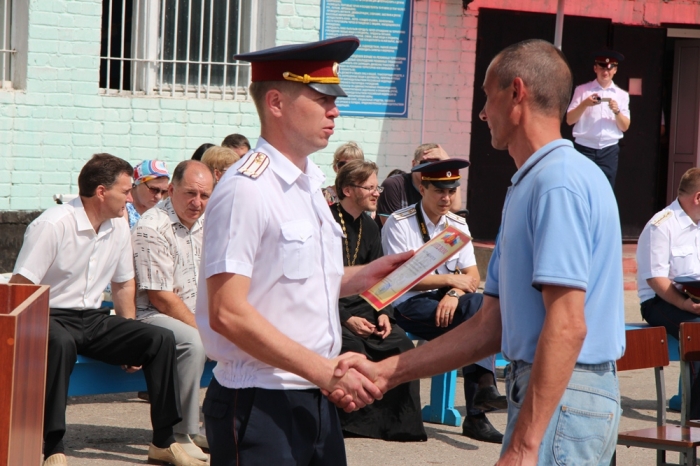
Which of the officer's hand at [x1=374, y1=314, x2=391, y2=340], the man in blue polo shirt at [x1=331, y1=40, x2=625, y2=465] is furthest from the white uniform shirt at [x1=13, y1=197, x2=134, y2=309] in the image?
the man in blue polo shirt at [x1=331, y1=40, x2=625, y2=465]

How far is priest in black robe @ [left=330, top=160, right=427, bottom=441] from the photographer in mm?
6078

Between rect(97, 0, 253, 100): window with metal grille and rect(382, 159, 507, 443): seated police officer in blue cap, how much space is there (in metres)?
3.57

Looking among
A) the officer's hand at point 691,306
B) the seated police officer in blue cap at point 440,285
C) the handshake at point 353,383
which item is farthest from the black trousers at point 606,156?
the handshake at point 353,383

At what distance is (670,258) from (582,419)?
4798 mm

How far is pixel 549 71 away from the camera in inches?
108

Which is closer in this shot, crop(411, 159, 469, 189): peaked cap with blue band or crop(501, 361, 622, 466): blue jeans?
crop(501, 361, 622, 466): blue jeans

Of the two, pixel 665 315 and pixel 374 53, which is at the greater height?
pixel 374 53

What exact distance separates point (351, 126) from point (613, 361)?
7.54 m

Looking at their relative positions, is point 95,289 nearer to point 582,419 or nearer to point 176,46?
point 582,419

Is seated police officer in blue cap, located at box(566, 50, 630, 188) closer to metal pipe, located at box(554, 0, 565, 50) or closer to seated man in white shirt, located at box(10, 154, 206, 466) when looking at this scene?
metal pipe, located at box(554, 0, 565, 50)

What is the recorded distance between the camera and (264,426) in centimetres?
290

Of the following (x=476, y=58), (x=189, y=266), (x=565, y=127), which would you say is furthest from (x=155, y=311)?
(x=565, y=127)

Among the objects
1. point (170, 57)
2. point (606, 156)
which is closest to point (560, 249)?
point (170, 57)

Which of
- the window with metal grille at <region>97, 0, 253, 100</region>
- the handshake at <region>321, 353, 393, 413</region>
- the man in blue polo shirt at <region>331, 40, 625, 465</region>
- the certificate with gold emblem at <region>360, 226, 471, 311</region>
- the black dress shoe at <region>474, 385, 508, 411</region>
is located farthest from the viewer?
the window with metal grille at <region>97, 0, 253, 100</region>
